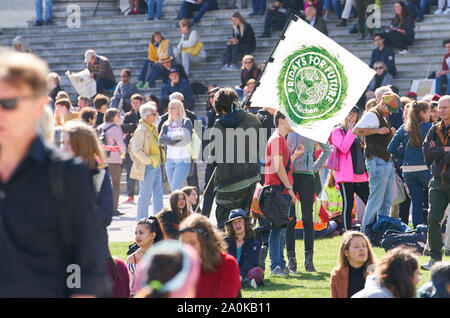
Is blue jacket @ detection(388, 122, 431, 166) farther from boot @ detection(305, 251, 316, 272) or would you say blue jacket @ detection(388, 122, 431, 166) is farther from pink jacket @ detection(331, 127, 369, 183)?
boot @ detection(305, 251, 316, 272)

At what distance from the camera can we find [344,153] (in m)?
10.9

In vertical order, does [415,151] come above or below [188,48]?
below

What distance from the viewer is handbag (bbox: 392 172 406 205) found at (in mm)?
11107

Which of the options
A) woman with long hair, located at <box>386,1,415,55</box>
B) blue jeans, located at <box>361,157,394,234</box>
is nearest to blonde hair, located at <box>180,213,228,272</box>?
blue jeans, located at <box>361,157,394,234</box>

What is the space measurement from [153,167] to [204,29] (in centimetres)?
987

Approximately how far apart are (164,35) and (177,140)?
10284 millimetres

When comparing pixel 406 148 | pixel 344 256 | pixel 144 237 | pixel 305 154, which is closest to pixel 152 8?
pixel 406 148

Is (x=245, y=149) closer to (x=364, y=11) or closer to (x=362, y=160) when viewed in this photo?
(x=362, y=160)

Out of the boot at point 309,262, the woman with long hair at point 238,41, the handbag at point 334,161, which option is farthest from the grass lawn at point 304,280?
the woman with long hair at point 238,41

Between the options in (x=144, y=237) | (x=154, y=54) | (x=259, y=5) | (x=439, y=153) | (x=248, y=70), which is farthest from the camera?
(x=259, y=5)

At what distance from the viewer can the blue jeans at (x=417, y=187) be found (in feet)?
33.8

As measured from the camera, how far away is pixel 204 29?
21250 mm

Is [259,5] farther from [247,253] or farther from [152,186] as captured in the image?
[247,253]
